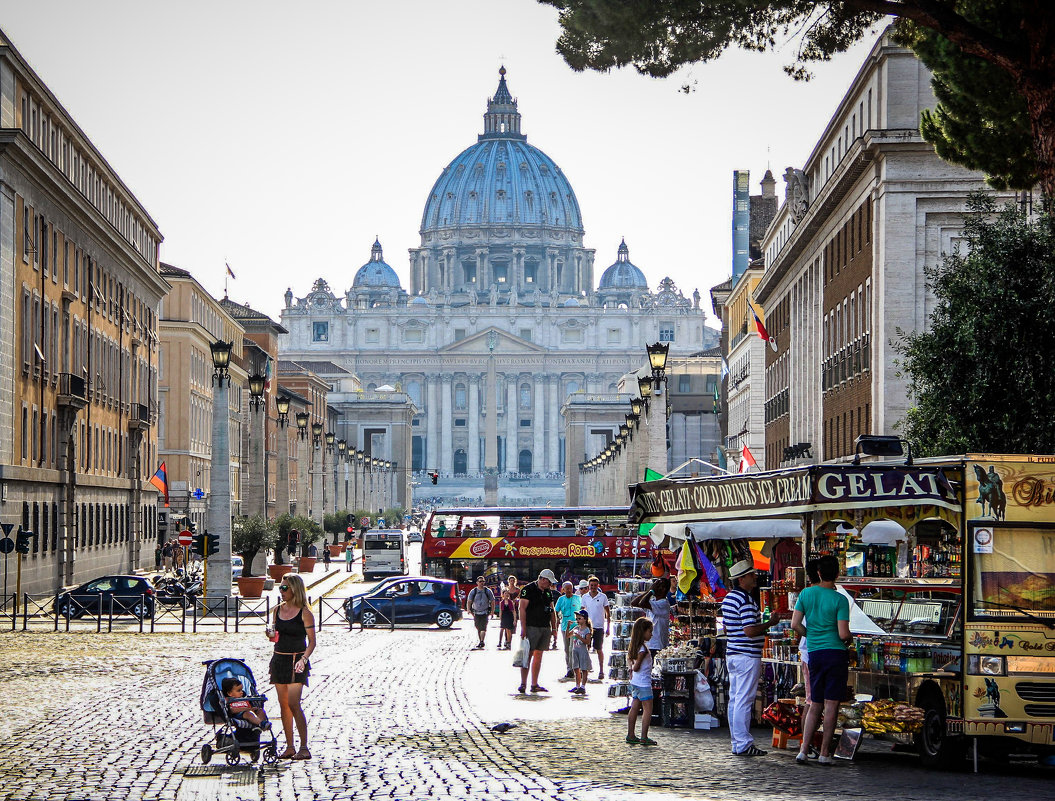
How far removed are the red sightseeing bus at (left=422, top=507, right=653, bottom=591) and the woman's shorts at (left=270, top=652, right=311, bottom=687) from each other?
33.8m

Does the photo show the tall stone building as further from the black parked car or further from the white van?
the white van

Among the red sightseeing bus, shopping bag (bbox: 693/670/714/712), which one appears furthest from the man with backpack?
shopping bag (bbox: 693/670/714/712)

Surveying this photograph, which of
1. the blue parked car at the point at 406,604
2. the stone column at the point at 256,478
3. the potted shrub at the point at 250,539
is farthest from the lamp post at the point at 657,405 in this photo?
the stone column at the point at 256,478

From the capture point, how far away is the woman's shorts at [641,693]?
16.9 m

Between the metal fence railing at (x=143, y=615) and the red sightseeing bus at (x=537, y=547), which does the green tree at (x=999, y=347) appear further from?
the red sightseeing bus at (x=537, y=547)

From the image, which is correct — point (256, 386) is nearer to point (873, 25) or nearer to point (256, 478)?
point (256, 478)

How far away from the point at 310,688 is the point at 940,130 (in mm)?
10791

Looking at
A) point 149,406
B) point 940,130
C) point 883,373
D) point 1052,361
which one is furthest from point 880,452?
point 149,406

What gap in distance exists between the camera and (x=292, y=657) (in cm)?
1579

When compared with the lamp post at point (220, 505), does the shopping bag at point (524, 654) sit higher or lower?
lower

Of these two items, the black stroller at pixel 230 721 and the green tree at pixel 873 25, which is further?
the green tree at pixel 873 25

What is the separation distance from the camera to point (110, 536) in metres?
59.5

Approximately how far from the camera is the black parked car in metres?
39.5

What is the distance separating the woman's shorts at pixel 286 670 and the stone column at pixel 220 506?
28883mm
